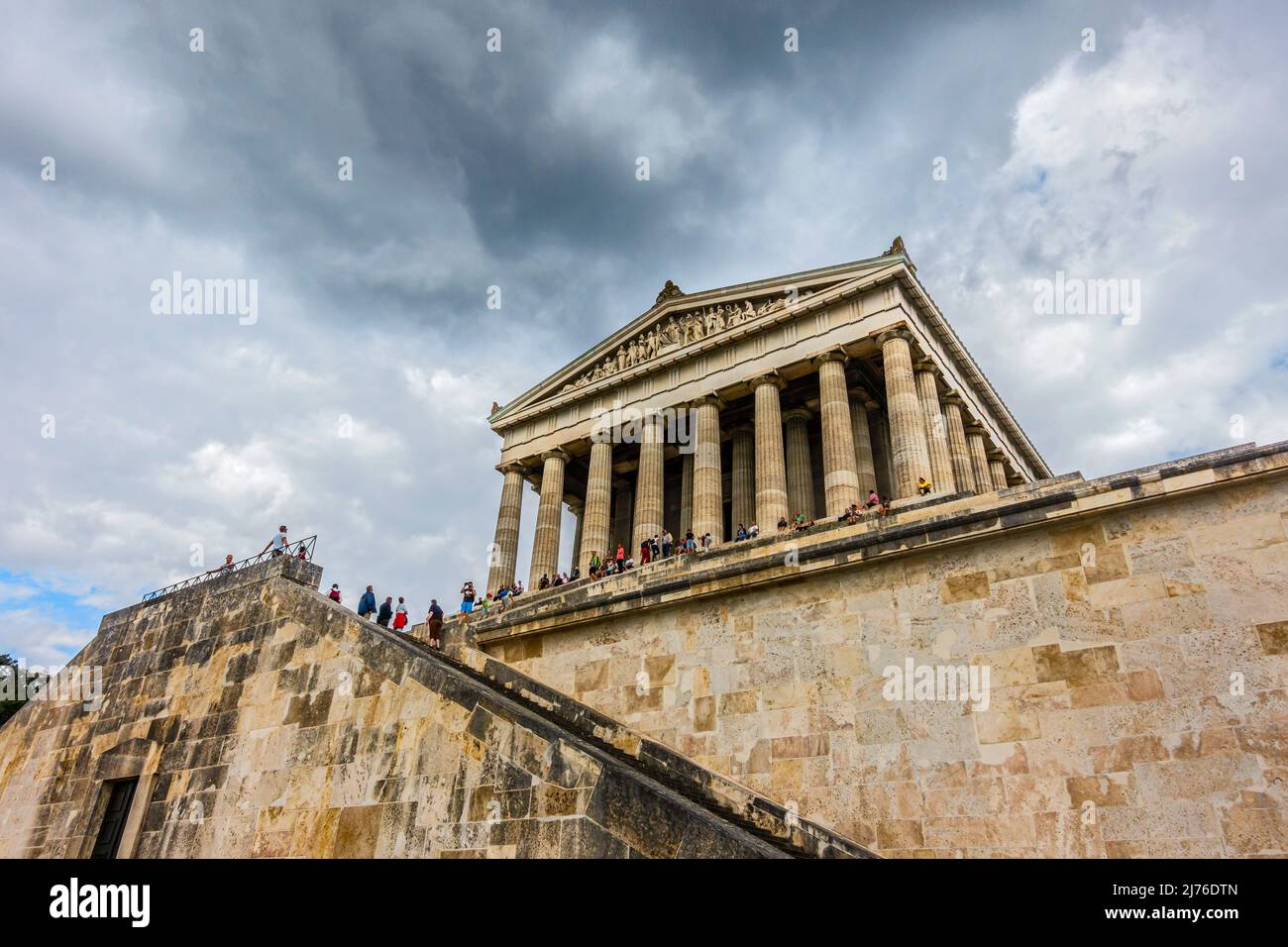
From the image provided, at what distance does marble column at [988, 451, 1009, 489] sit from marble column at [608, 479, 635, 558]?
18021 millimetres

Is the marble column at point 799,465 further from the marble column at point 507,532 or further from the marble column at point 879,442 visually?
the marble column at point 507,532

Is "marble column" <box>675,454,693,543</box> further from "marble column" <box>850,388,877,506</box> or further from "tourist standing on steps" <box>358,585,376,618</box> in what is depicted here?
"tourist standing on steps" <box>358,585,376,618</box>

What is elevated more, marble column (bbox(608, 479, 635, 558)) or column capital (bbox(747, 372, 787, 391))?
column capital (bbox(747, 372, 787, 391))

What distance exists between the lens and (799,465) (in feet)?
106

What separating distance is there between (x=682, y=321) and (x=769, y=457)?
9.73 m

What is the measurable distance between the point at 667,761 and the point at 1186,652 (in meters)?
6.63

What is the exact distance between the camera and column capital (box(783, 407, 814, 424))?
33531 mm

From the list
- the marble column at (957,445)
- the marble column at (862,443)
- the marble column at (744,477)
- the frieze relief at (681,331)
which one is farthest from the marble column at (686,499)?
the marble column at (957,445)

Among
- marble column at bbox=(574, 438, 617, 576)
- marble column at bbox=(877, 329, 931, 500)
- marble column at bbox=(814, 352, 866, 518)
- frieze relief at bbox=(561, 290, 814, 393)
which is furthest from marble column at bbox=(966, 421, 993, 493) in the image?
marble column at bbox=(574, 438, 617, 576)

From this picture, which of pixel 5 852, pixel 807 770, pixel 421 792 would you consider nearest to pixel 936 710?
pixel 807 770

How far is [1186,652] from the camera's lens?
9.12m

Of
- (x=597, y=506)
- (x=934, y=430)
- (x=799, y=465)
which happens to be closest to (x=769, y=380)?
(x=799, y=465)
